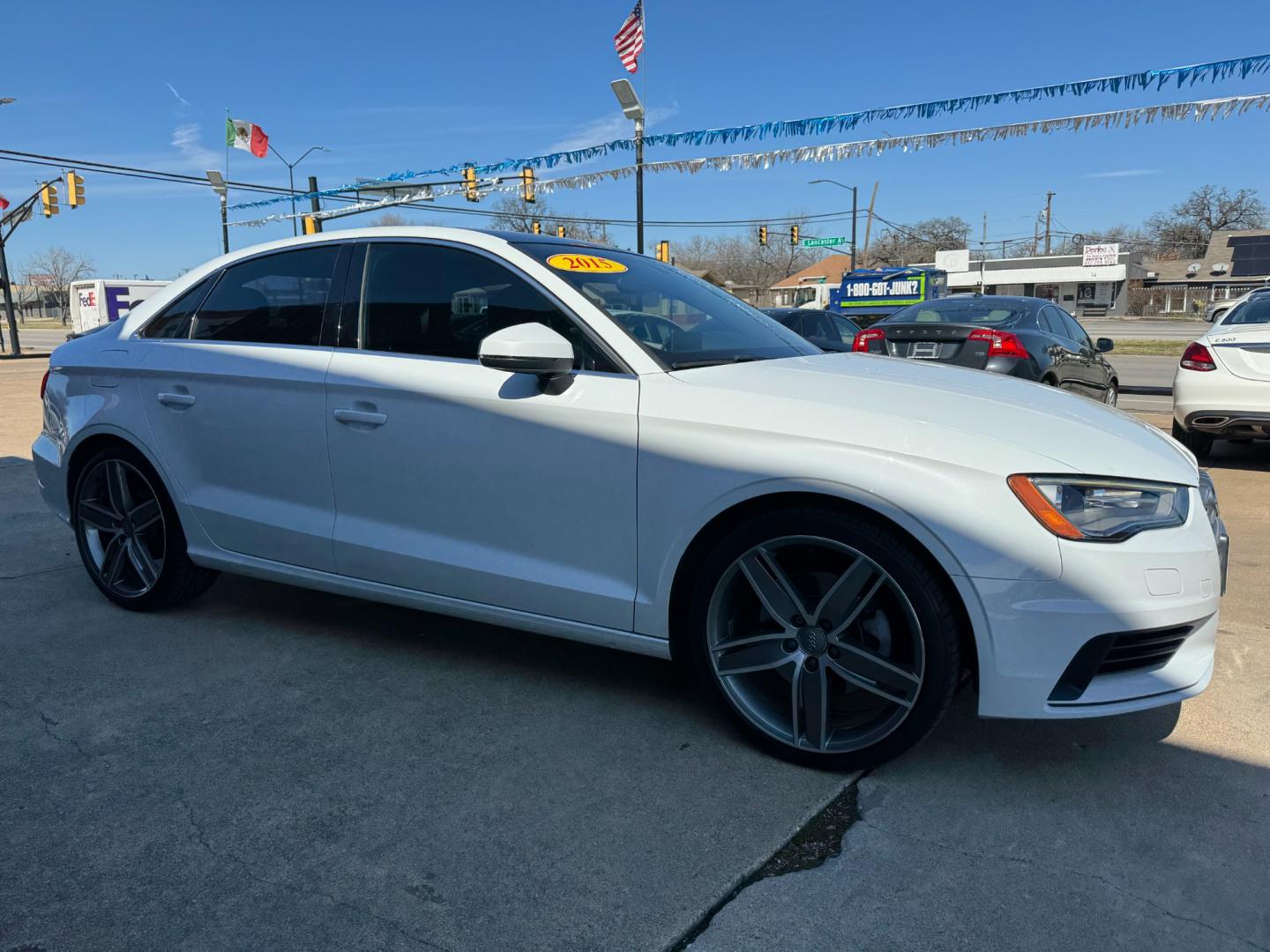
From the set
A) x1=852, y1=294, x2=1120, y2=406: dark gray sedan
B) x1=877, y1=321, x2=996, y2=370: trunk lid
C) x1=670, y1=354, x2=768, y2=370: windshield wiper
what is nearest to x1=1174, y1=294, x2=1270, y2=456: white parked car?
x1=852, y1=294, x2=1120, y2=406: dark gray sedan

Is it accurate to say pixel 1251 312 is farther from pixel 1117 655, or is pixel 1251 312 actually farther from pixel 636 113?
pixel 636 113

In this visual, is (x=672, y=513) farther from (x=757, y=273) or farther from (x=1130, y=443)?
(x=757, y=273)

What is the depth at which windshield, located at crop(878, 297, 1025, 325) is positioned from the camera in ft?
29.5

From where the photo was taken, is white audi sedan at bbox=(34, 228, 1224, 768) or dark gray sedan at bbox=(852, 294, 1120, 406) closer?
white audi sedan at bbox=(34, 228, 1224, 768)

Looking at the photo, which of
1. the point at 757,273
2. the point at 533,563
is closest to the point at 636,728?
the point at 533,563

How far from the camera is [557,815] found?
2.51 m

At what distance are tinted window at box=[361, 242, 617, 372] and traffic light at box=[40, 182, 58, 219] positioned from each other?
3459cm

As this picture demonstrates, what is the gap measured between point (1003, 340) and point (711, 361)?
5.99 m

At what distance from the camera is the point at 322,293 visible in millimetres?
3586

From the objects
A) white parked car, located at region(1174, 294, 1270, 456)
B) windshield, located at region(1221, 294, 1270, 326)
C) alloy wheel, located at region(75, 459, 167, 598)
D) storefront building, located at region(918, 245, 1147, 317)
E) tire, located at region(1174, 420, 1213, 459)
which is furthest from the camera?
storefront building, located at region(918, 245, 1147, 317)

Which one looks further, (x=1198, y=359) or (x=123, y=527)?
(x=1198, y=359)

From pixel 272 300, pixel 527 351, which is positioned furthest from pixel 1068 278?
pixel 527 351

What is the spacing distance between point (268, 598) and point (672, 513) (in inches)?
101

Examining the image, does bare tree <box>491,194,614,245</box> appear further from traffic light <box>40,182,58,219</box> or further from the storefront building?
the storefront building
